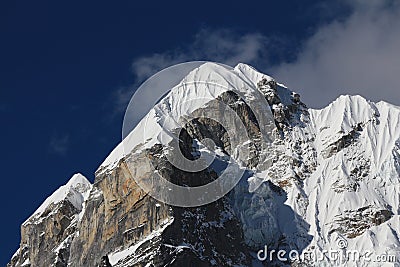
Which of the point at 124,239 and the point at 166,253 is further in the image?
the point at 124,239

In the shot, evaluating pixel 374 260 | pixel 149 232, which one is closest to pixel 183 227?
pixel 149 232

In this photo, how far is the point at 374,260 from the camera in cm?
19950

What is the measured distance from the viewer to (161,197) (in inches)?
7825

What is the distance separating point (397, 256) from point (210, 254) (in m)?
30.9

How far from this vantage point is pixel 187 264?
617 ft

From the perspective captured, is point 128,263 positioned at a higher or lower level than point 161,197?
lower

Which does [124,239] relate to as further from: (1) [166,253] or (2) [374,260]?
(2) [374,260]

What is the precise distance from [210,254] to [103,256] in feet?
58.6

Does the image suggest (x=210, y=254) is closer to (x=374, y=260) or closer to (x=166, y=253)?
(x=166, y=253)

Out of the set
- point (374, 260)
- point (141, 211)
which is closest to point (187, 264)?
point (141, 211)

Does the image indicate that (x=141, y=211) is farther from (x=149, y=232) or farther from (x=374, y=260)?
(x=374, y=260)

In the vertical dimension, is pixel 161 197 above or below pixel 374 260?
above

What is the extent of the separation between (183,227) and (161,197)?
660cm

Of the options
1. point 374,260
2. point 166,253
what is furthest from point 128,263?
point 374,260
